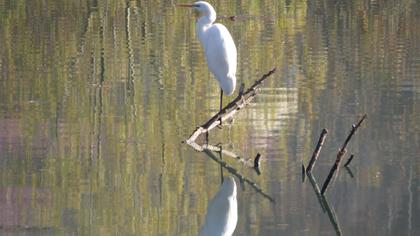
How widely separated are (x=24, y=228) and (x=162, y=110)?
4.02 meters

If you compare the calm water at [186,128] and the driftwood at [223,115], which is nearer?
the calm water at [186,128]

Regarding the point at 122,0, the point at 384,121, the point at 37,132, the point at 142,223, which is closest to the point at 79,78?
the point at 37,132

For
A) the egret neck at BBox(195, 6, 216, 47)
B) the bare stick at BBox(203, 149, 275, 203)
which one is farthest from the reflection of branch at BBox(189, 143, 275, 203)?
the egret neck at BBox(195, 6, 216, 47)

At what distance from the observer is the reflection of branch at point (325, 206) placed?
23.6 ft

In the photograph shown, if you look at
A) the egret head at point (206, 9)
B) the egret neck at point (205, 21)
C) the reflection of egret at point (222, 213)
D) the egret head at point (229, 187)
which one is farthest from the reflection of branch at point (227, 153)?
the egret head at point (206, 9)

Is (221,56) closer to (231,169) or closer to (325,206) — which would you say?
(231,169)

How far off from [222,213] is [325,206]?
72 cm

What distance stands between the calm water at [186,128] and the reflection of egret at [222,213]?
0.20 ft

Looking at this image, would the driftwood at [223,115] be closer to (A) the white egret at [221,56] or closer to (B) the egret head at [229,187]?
(A) the white egret at [221,56]

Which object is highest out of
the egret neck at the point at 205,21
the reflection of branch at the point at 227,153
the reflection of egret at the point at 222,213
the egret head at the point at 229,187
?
the egret neck at the point at 205,21

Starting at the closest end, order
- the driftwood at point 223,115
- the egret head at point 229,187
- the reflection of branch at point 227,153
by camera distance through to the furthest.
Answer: the egret head at point 229,187
the reflection of branch at point 227,153
the driftwood at point 223,115

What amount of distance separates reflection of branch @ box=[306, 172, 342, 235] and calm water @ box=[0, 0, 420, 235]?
0.03m

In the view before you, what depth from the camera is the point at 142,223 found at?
7.32m

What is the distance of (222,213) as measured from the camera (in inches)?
290
